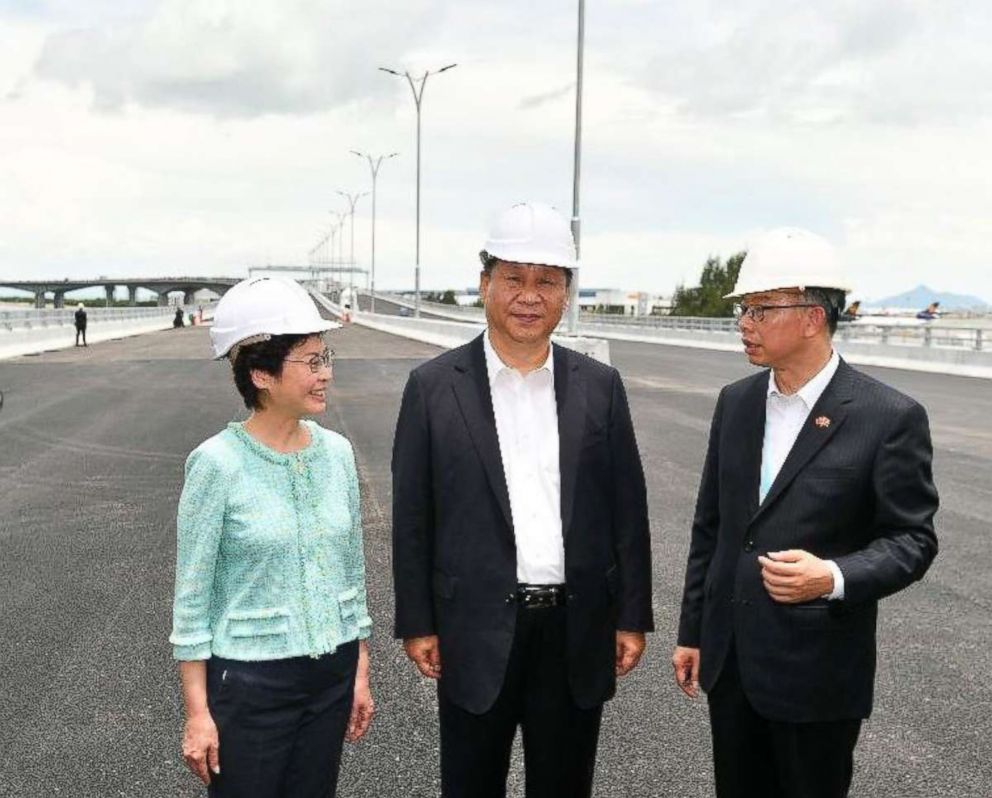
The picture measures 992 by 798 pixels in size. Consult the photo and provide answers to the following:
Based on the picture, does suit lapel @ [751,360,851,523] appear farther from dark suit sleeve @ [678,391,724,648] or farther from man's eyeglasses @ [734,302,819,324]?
dark suit sleeve @ [678,391,724,648]

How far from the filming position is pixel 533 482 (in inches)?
118

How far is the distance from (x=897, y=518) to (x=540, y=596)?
1010 millimetres

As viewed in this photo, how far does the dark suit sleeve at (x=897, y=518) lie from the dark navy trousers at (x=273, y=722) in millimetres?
1406

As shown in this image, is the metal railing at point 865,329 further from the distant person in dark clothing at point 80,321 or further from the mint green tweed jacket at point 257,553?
the mint green tweed jacket at point 257,553

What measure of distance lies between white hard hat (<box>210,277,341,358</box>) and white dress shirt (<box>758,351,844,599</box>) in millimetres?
1311

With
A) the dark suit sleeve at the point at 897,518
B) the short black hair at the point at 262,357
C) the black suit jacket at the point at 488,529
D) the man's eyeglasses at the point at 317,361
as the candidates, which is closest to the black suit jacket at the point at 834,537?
the dark suit sleeve at the point at 897,518

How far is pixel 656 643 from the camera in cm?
596

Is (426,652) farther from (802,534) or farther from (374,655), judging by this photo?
(374,655)

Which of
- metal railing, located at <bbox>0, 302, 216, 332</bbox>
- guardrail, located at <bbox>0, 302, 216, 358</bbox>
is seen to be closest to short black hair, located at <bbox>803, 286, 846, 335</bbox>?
guardrail, located at <bbox>0, 302, 216, 358</bbox>

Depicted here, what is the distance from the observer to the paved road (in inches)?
166

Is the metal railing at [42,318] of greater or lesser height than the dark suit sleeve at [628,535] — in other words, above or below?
below

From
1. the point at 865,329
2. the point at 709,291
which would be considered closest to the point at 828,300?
the point at 865,329

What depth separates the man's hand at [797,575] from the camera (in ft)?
8.66

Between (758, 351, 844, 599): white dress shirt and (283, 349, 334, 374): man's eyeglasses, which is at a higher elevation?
(283, 349, 334, 374): man's eyeglasses
